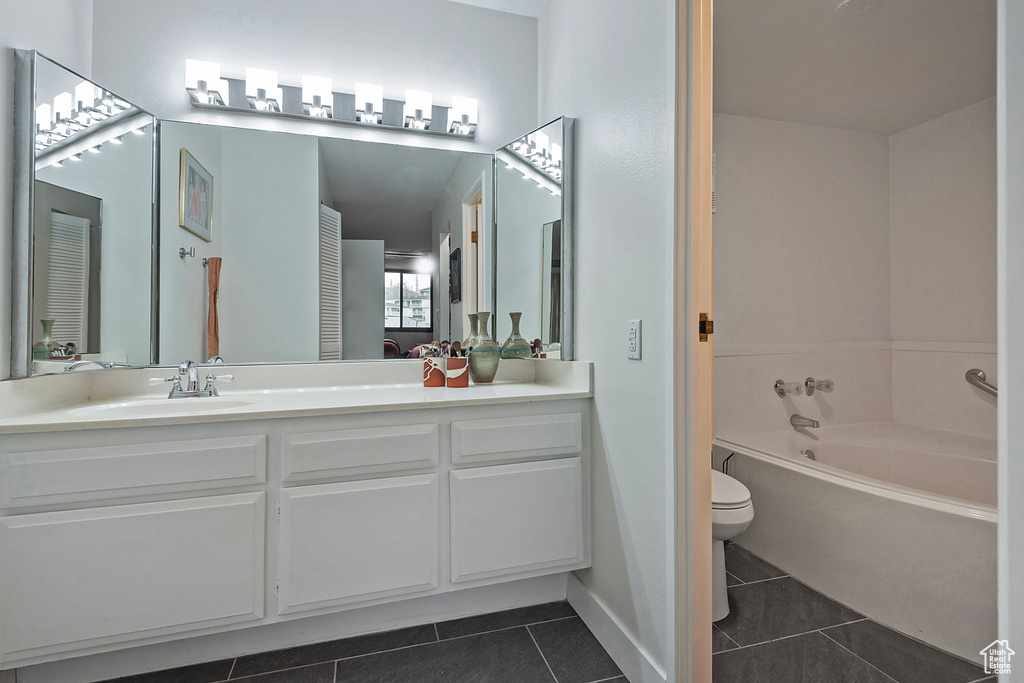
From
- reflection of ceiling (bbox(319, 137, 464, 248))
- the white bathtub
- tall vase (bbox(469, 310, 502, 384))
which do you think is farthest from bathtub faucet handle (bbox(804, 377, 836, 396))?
reflection of ceiling (bbox(319, 137, 464, 248))

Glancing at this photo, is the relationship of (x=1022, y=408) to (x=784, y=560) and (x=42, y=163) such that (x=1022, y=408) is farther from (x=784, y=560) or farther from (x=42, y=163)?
(x=42, y=163)

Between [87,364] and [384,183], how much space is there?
128 cm

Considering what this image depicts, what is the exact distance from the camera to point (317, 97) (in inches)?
83.4

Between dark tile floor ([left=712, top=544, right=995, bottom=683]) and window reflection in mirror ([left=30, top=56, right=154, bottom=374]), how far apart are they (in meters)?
2.30

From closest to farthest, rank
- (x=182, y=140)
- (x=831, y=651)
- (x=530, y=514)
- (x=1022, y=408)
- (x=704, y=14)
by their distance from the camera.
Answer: (x=1022, y=408) → (x=704, y=14) → (x=831, y=651) → (x=530, y=514) → (x=182, y=140)

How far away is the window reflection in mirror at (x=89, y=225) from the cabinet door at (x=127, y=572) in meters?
0.53

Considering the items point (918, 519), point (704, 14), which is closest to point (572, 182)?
point (704, 14)

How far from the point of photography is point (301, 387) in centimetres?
204

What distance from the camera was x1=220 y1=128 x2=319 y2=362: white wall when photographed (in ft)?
6.52

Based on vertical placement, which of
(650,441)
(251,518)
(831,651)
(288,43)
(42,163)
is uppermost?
(288,43)

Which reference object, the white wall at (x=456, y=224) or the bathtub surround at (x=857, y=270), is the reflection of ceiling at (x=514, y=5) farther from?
the bathtub surround at (x=857, y=270)

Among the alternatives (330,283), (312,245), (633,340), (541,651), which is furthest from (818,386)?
(312,245)

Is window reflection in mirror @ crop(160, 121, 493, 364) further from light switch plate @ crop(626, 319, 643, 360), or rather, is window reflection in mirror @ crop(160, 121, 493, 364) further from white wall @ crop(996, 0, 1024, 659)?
white wall @ crop(996, 0, 1024, 659)

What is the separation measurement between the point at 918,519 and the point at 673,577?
1.04 meters
